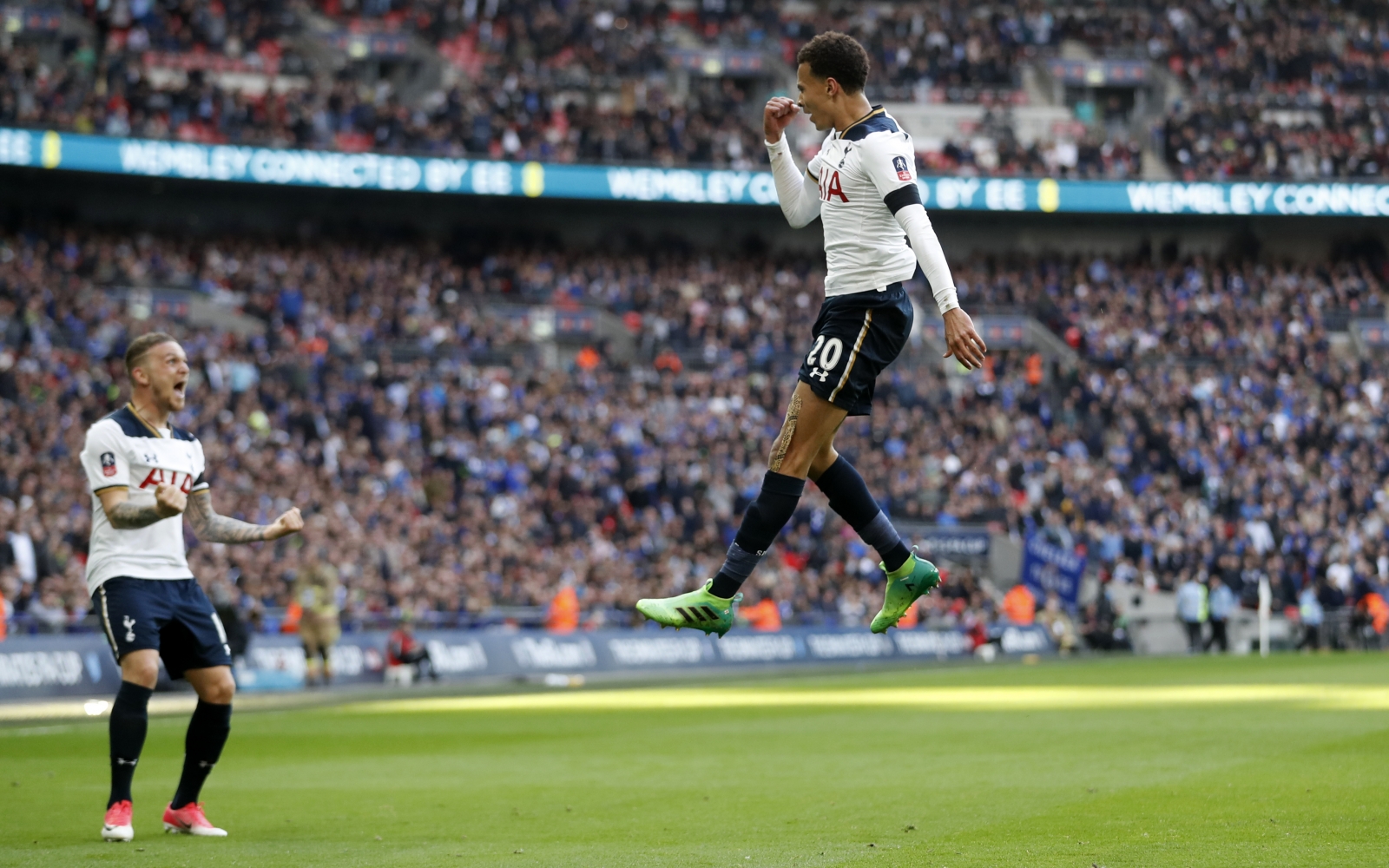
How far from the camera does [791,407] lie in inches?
281

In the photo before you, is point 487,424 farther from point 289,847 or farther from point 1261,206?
point 289,847

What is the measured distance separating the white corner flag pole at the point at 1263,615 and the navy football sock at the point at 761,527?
27.0 meters

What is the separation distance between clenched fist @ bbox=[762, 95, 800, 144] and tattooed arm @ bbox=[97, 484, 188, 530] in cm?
339

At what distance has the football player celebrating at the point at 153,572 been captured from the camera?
877 centimetres

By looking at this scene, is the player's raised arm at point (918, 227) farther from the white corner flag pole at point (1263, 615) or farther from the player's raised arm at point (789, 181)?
the white corner flag pole at point (1263, 615)

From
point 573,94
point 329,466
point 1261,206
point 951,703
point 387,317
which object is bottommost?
point 951,703

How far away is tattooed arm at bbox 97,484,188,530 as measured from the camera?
8391 mm

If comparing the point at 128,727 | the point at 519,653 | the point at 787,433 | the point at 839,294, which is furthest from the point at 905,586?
the point at 519,653

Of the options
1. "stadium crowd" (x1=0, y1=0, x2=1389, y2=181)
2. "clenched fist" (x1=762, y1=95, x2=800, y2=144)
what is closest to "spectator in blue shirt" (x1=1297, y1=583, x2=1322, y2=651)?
"stadium crowd" (x1=0, y1=0, x2=1389, y2=181)

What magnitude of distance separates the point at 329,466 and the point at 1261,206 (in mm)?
26579

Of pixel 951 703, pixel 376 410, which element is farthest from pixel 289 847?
pixel 376 410

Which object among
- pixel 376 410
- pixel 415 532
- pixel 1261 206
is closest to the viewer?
pixel 415 532

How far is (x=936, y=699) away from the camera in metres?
20.6

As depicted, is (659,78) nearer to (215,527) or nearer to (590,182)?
(590,182)
